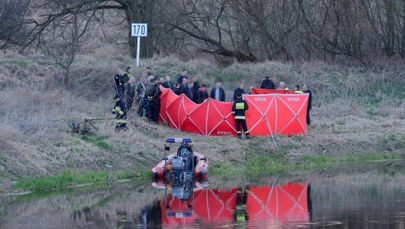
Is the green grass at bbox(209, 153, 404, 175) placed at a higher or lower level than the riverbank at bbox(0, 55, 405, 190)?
lower

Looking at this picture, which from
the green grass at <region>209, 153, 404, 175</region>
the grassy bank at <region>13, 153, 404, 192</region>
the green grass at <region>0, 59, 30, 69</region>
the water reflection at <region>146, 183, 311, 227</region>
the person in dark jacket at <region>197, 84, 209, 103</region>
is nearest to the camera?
the water reflection at <region>146, 183, 311, 227</region>

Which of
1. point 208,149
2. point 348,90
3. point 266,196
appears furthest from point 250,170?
point 348,90

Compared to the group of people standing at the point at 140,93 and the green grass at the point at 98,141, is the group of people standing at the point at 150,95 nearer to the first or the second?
the group of people standing at the point at 140,93

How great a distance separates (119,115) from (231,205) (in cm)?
992

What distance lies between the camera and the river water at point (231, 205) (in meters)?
20.3

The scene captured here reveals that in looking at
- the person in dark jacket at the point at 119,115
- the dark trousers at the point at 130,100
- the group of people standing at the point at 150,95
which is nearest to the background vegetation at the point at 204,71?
the person in dark jacket at the point at 119,115

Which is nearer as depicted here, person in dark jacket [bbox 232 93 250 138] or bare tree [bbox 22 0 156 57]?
person in dark jacket [bbox 232 93 250 138]

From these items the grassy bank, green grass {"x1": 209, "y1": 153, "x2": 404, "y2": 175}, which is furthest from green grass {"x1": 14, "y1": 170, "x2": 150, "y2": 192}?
green grass {"x1": 209, "y1": 153, "x2": 404, "y2": 175}

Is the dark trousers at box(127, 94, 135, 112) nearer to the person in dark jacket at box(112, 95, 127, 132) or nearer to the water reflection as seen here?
the person in dark jacket at box(112, 95, 127, 132)

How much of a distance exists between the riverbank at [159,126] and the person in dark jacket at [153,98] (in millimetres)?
704

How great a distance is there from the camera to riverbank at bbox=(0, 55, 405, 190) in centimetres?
2862

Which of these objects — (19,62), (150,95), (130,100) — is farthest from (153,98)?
(19,62)

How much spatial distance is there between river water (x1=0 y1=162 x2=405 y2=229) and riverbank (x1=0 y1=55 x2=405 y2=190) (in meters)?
1.97

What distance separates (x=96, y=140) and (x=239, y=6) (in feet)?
78.4
